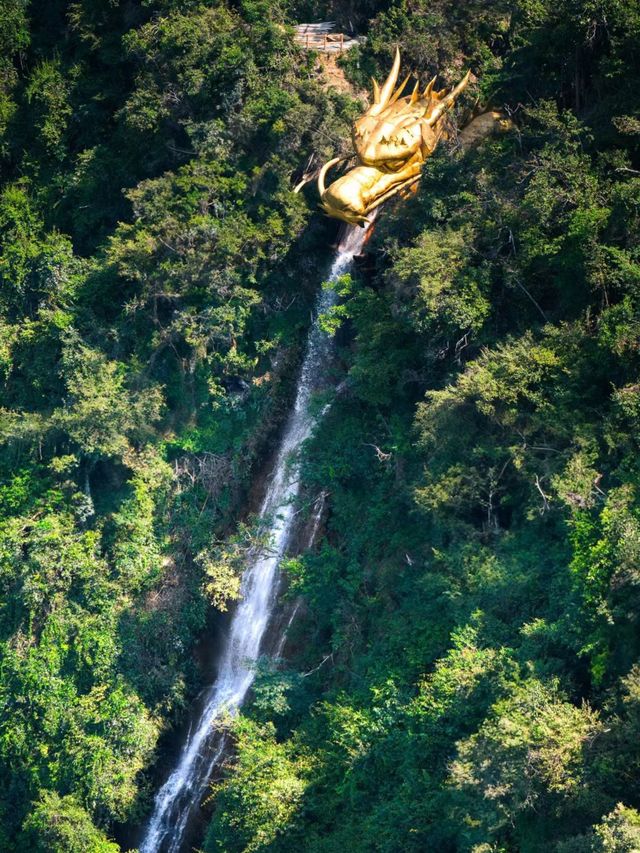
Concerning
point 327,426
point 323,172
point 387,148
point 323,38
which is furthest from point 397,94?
point 327,426

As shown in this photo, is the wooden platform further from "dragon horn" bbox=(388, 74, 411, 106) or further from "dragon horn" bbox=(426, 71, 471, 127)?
"dragon horn" bbox=(426, 71, 471, 127)

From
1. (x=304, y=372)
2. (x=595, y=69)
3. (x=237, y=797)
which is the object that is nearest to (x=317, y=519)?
(x=304, y=372)

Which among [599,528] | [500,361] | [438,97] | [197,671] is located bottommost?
[197,671]

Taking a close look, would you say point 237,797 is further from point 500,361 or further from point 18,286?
point 18,286

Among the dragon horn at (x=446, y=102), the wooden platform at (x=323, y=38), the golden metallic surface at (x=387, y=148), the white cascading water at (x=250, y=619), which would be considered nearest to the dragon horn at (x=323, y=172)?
the golden metallic surface at (x=387, y=148)

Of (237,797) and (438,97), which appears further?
(438,97)

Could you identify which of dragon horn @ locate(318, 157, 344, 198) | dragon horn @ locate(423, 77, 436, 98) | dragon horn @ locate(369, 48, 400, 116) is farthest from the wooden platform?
dragon horn @ locate(318, 157, 344, 198)
